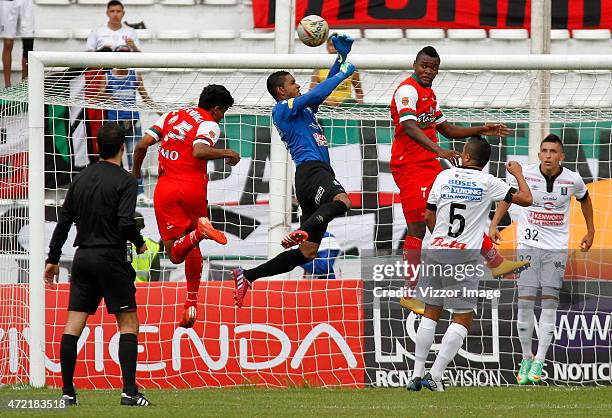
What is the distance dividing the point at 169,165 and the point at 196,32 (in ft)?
26.1

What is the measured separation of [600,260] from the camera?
515 inches

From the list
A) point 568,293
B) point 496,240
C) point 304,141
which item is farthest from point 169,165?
point 568,293

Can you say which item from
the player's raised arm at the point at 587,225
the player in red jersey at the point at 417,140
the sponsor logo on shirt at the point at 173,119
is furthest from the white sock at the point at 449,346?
the sponsor logo on shirt at the point at 173,119

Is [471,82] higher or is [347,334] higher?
[471,82]

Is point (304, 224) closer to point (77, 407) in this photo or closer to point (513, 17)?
point (77, 407)

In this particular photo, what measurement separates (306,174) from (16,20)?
28.1 feet

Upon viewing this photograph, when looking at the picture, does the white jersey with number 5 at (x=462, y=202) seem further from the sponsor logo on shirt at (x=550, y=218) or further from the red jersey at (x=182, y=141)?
the red jersey at (x=182, y=141)

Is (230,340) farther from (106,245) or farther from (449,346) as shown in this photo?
(106,245)

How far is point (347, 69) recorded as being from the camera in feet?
36.0

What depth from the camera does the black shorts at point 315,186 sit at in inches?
440

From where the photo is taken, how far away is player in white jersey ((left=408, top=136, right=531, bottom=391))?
10.8m

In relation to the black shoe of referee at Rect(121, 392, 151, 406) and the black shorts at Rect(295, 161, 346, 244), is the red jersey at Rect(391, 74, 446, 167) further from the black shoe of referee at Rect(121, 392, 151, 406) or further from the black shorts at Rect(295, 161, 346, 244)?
the black shoe of referee at Rect(121, 392, 151, 406)

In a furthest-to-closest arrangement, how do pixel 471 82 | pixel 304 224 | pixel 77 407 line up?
1. pixel 471 82
2. pixel 304 224
3. pixel 77 407

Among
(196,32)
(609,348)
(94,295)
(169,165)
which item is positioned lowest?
(609,348)
